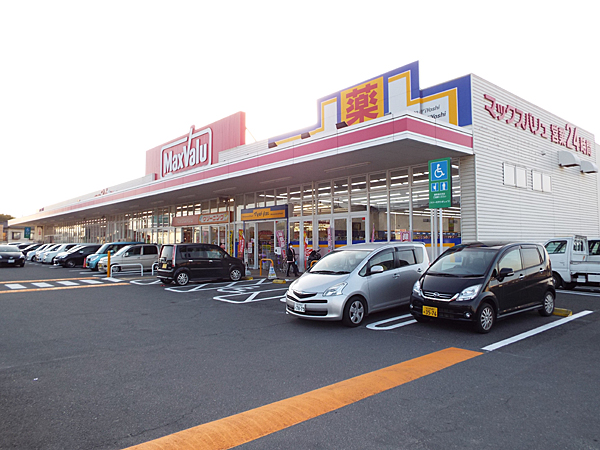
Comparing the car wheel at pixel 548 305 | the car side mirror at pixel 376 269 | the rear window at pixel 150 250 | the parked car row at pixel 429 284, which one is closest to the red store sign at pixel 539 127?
the parked car row at pixel 429 284

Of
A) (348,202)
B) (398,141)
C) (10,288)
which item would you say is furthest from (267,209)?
(10,288)

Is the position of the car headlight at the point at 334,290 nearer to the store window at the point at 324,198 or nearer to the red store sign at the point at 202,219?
the store window at the point at 324,198

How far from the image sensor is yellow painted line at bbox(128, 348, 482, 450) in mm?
3402

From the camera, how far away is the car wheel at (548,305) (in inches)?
330

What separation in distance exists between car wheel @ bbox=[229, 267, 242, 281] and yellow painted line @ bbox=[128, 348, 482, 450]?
1123cm

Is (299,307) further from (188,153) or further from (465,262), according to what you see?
(188,153)

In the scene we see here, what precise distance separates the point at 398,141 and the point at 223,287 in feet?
24.9

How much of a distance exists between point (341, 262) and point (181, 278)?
804 centimetres

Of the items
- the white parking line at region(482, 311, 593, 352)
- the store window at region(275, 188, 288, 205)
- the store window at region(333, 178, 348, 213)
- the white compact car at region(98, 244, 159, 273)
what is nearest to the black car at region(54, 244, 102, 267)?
the white compact car at region(98, 244, 159, 273)

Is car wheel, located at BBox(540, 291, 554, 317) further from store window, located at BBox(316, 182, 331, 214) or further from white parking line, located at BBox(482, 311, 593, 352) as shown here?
store window, located at BBox(316, 182, 331, 214)

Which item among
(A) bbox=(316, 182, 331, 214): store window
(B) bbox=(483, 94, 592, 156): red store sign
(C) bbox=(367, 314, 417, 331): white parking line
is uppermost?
(B) bbox=(483, 94, 592, 156): red store sign

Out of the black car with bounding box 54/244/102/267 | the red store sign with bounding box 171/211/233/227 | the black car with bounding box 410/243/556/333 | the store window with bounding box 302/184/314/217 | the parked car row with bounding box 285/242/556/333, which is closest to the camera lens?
the black car with bounding box 410/243/556/333

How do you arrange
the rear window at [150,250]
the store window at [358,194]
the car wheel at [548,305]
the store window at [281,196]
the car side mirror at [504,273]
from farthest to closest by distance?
1. the store window at [281,196]
2. the rear window at [150,250]
3. the store window at [358,194]
4. the car wheel at [548,305]
5. the car side mirror at [504,273]

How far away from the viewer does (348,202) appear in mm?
17484
